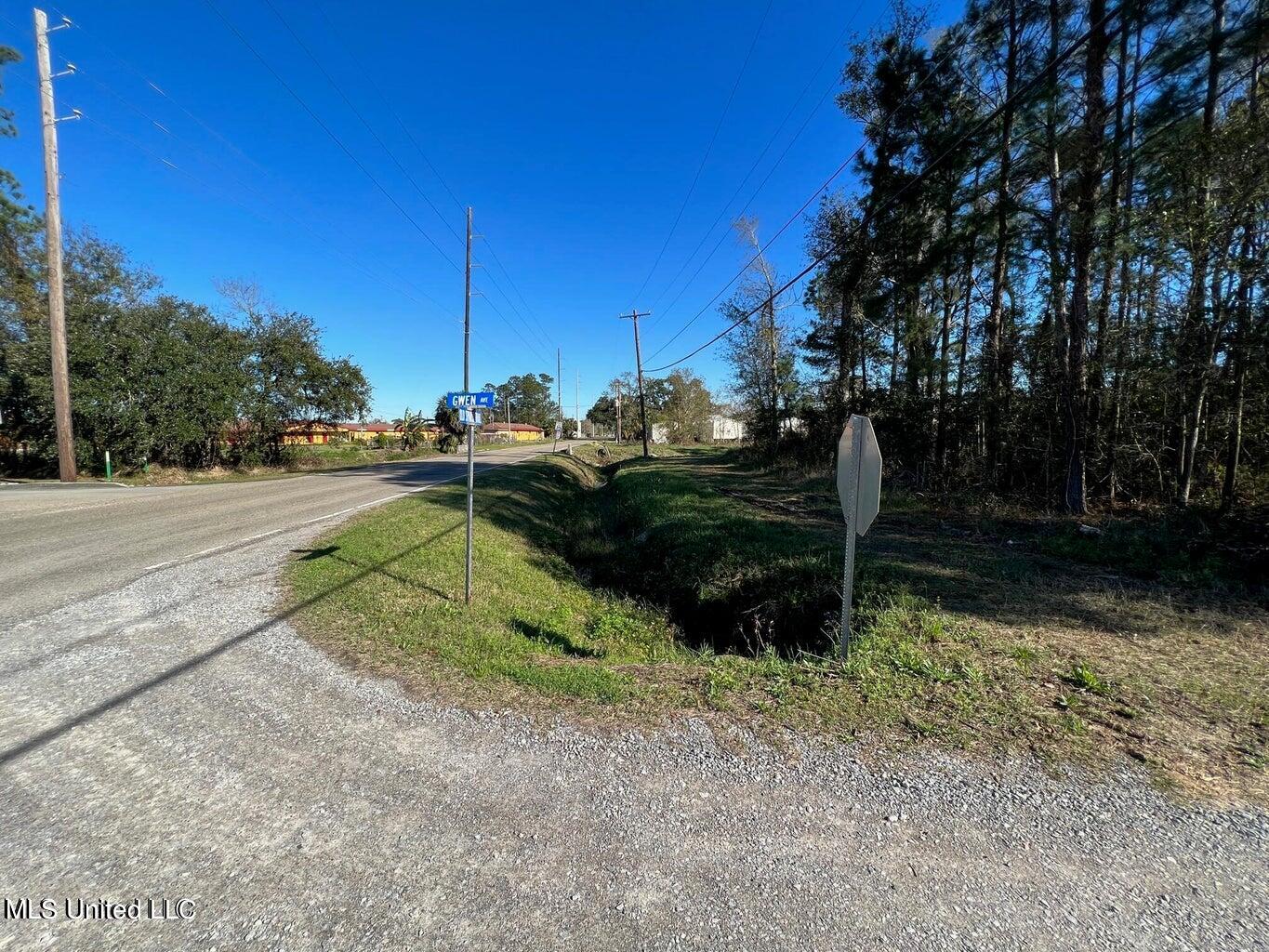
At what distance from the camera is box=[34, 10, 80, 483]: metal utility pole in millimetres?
15484

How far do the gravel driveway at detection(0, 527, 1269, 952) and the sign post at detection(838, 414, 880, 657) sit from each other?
1397 millimetres

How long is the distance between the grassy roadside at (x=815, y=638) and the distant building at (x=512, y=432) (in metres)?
71.6

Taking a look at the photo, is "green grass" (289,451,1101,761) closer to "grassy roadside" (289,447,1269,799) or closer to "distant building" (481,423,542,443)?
"grassy roadside" (289,447,1269,799)

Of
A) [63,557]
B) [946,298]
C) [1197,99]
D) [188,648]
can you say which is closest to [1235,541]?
[1197,99]

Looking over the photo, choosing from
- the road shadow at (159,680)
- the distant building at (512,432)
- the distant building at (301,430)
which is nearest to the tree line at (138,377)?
the distant building at (301,430)

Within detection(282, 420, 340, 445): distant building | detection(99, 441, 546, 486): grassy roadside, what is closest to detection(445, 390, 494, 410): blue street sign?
detection(99, 441, 546, 486): grassy roadside

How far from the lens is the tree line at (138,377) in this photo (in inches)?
695

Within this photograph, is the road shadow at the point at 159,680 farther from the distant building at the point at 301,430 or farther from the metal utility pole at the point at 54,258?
the distant building at the point at 301,430

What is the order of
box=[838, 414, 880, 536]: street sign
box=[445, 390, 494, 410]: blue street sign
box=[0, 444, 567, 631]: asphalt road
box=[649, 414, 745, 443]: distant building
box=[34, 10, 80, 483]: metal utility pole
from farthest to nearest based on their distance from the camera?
box=[649, 414, 745, 443]: distant building < box=[34, 10, 80, 483]: metal utility pole < box=[0, 444, 567, 631]: asphalt road < box=[445, 390, 494, 410]: blue street sign < box=[838, 414, 880, 536]: street sign

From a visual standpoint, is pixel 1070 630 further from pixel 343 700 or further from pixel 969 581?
pixel 343 700

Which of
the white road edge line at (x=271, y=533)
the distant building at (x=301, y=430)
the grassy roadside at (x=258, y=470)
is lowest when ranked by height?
the white road edge line at (x=271, y=533)

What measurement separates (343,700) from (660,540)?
7493 millimetres

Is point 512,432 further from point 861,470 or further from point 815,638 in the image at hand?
point 861,470

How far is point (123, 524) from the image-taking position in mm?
9617
